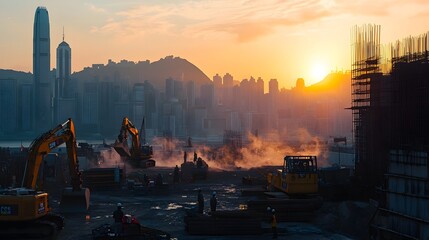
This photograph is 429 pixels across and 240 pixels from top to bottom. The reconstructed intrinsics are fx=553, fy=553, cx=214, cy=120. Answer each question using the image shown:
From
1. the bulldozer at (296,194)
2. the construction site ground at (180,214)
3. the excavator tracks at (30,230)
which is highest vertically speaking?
the bulldozer at (296,194)

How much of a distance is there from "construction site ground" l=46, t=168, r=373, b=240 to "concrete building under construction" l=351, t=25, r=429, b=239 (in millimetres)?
2738

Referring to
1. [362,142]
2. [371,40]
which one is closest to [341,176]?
[362,142]

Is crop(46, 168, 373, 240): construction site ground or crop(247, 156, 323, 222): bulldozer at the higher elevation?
crop(247, 156, 323, 222): bulldozer

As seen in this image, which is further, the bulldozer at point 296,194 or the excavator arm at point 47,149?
the bulldozer at point 296,194

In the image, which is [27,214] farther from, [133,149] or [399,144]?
[133,149]

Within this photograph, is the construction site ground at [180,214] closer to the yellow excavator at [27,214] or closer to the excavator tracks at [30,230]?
the excavator tracks at [30,230]

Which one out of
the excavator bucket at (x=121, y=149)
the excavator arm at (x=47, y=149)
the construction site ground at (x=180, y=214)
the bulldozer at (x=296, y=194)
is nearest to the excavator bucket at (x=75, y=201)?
the construction site ground at (x=180, y=214)

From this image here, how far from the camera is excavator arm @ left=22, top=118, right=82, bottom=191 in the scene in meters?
27.8

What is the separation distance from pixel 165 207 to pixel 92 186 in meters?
11.5

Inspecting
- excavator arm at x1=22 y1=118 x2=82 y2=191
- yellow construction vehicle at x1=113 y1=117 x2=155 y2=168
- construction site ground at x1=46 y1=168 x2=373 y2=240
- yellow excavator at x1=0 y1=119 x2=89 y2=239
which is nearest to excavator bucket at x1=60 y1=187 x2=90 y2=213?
construction site ground at x1=46 y1=168 x2=373 y2=240

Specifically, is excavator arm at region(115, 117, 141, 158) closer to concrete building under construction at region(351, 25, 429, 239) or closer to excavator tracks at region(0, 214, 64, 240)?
concrete building under construction at region(351, 25, 429, 239)

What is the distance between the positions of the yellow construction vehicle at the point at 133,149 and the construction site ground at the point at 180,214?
9.68 meters

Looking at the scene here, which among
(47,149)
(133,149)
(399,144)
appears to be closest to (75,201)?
(47,149)

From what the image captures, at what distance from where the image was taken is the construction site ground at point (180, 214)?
25.9 metres
